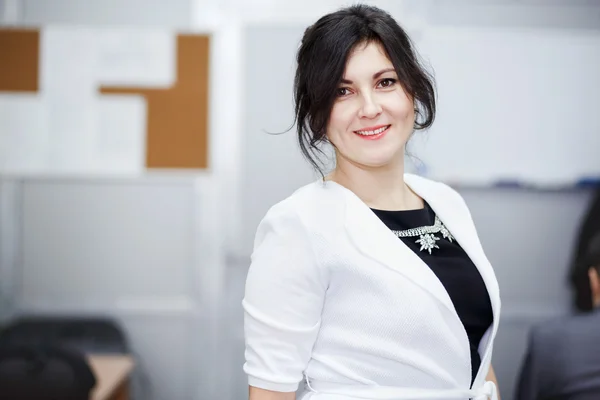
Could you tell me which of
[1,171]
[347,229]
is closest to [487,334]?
[347,229]

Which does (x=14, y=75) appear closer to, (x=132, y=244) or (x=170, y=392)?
(x=132, y=244)

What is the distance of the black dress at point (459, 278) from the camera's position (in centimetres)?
86

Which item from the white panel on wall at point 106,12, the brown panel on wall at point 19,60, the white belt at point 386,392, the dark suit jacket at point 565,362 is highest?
the white panel on wall at point 106,12

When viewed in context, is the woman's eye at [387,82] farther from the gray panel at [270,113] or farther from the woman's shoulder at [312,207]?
the gray panel at [270,113]

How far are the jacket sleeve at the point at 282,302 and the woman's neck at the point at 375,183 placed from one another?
0.15 meters

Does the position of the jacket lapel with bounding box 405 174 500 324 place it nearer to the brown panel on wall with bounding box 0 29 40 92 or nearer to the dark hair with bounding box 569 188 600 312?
the dark hair with bounding box 569 188 600 312

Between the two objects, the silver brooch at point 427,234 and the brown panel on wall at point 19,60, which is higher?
the brown panel on wall at point 19,60

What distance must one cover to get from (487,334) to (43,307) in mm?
2399

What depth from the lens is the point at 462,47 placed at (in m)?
2.64

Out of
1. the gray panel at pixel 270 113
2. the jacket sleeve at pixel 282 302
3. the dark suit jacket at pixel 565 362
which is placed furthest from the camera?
the gray panel at pixel 270 113

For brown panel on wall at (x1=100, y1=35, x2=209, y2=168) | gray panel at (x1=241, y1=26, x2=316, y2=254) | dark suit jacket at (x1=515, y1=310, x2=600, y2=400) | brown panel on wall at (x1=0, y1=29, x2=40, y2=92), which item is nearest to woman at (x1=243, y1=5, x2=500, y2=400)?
dark suit jacket at (x1=515, y1=310, x2=600, y2=400)

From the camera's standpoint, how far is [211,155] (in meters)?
2.72

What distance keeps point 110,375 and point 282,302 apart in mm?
1705

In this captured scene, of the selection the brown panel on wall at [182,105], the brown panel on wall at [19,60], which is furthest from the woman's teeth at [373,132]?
the brown panel on wall at [19,60]
